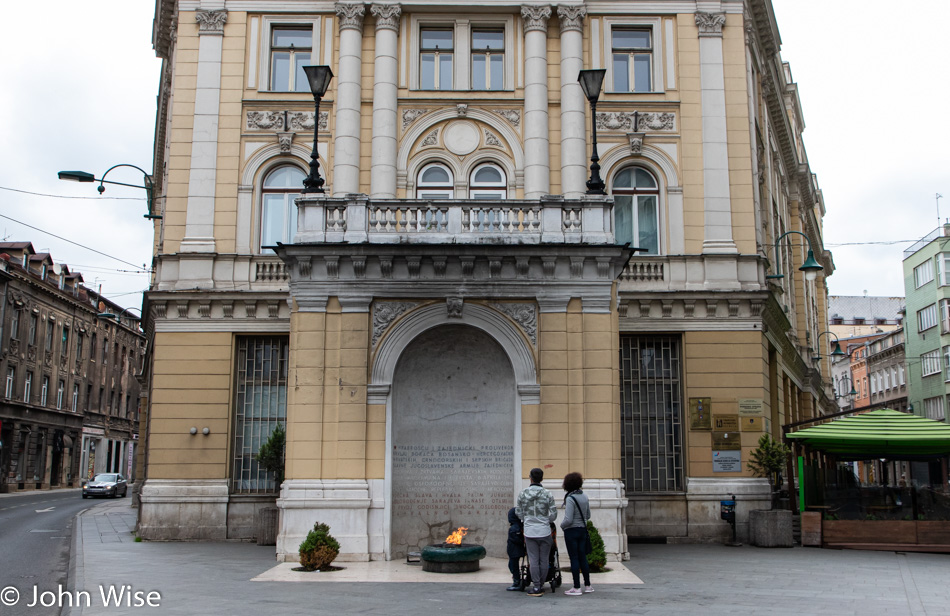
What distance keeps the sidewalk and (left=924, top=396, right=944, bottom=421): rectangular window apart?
54.9 m

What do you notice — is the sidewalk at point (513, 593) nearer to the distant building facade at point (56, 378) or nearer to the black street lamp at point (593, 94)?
the black street lamp at point (593, 94)

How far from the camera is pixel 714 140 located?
26172 mm

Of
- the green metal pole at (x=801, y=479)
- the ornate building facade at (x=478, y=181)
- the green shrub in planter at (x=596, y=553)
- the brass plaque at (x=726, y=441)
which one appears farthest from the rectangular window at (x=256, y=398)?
the green metal pole at (x=801, y=479)

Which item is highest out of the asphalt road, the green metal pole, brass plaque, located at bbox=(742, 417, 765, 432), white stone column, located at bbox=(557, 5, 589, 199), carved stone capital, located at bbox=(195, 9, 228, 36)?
carved stone capital, located at bbox=(195, 9, 228, 36)

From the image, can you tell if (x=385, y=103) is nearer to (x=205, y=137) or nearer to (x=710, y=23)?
(x=205, y=137)

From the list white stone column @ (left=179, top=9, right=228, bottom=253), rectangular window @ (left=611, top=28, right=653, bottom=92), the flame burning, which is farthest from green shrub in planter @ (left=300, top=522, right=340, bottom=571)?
rectangular window @ (left=611, top=28, right=653, bottom=92)

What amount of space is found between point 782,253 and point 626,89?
1308 centimetres

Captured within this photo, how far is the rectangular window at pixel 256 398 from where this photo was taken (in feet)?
82.1

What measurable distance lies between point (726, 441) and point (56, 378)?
189 ft

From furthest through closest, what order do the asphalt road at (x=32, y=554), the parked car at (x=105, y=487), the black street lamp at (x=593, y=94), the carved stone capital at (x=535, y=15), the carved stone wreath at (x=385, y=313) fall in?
1. the parked car at (x=105, y=487)
2. the carved stone capital at (x=535, y=15)
3. the black street lamp at (x=593, y=94)
4. the carved stone wreath at (x=385, y=313)
5. the asphalt road at (x=32, y=554)

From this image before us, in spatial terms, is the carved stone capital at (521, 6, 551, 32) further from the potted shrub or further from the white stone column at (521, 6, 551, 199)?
the potted shrub

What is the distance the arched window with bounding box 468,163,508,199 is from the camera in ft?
86.7

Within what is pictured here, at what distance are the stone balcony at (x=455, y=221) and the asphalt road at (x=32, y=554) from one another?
Result: 7917 millimetres

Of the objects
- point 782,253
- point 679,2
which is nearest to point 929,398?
point 782,253
